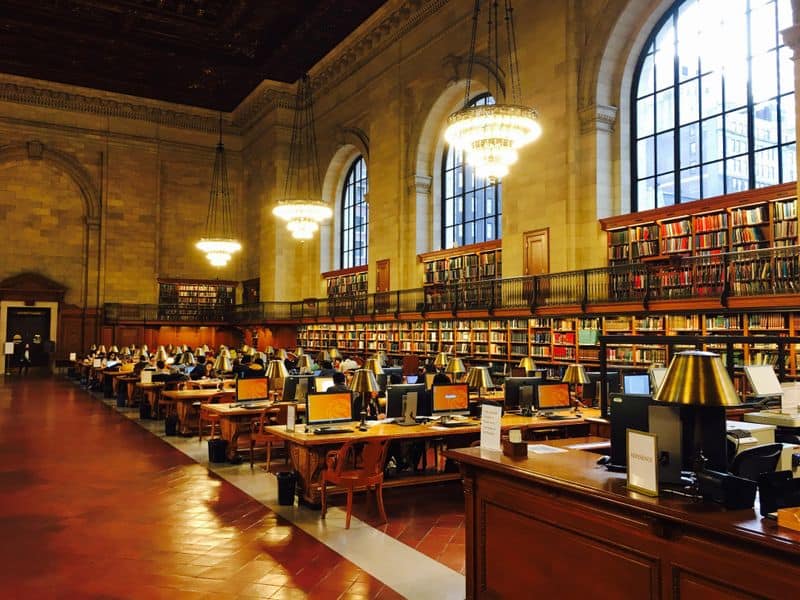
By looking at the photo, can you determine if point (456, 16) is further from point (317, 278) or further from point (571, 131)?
point (317, 278)

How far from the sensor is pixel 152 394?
11.9 meters

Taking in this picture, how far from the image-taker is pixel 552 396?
7676 mm

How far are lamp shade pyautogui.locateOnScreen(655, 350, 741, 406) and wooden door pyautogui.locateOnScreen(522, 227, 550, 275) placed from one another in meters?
10.8

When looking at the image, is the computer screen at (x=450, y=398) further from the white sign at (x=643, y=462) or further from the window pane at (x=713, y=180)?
the window pane at (x=713, y=180)

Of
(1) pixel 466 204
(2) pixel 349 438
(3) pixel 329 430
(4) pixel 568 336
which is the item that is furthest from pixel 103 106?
(2) pixel 349 438

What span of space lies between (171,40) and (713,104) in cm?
1671

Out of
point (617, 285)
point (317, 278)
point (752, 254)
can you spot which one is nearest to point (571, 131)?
point (617, 285)

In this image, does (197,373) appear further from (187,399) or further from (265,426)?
(265,426)

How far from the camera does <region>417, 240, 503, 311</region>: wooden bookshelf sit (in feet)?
49.1

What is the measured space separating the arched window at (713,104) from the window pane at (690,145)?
2 cm

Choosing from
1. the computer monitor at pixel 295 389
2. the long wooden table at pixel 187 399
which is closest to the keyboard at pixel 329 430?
the computer monitor at pixel 295 389

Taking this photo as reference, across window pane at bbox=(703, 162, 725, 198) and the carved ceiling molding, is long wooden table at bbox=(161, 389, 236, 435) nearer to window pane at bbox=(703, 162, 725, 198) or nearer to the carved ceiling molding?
window pane at bbox=(703, 162, 725, 198)

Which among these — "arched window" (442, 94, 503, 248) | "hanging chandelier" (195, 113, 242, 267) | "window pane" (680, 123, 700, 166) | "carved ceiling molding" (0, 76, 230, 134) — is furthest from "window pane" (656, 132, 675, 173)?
"carved ceiling molding" (0, 76, 230, 134)

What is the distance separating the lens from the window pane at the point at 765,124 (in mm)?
10516
